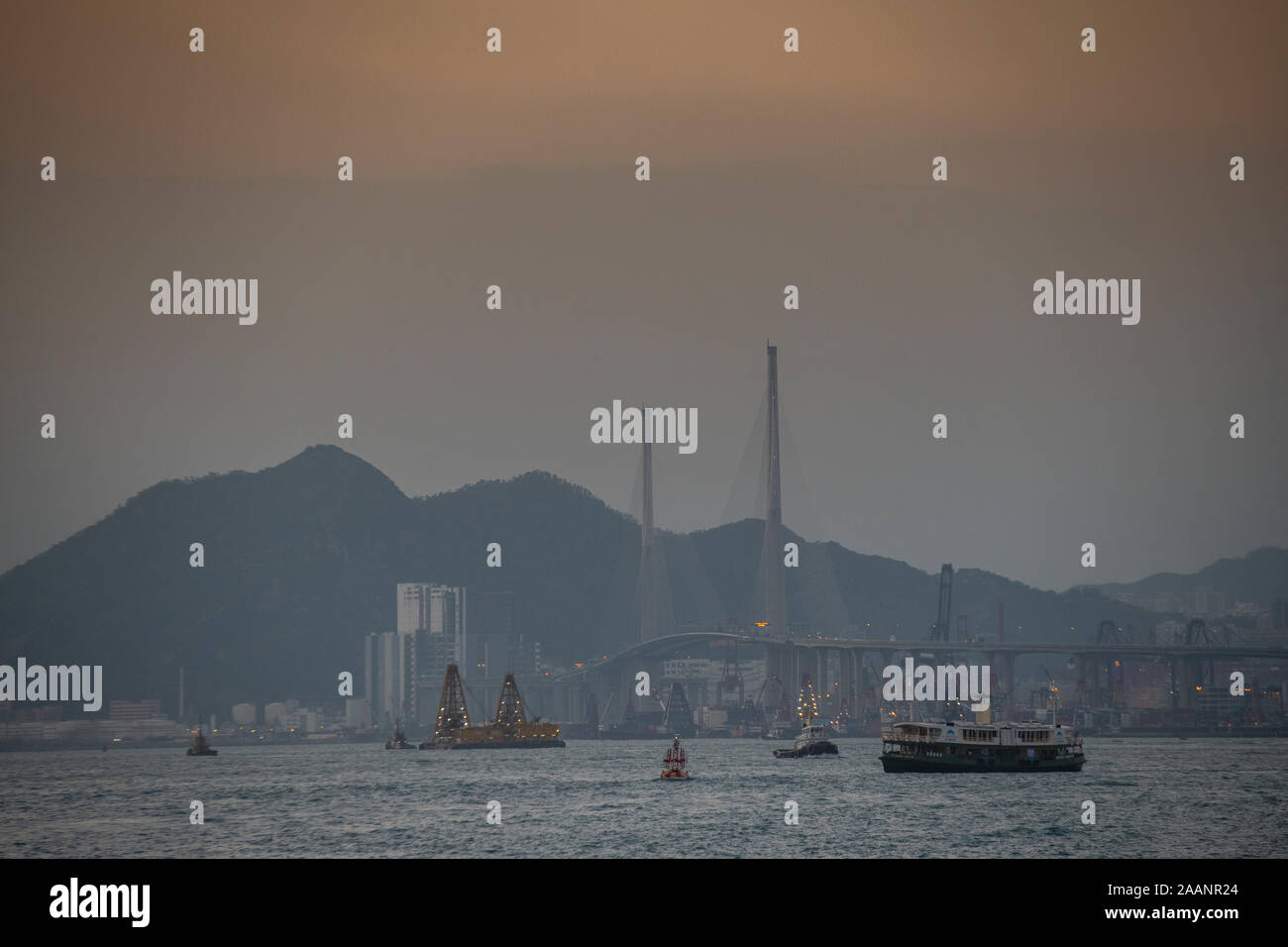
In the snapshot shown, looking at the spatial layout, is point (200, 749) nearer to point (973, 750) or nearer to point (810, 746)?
point (810, 746)

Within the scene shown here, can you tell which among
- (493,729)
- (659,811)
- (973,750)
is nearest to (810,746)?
(973,750)

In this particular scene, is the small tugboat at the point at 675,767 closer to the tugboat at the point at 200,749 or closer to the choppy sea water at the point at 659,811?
the choppy sea water at the point at 659,811

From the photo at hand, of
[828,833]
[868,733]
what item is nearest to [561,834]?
[828,833]

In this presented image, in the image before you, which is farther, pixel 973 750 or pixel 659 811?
pixel 973 750

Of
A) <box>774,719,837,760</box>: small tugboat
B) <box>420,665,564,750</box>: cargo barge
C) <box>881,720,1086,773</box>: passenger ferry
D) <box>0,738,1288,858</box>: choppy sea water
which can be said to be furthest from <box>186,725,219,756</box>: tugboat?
<box>881,720,1086,773</box>: passenger ferry

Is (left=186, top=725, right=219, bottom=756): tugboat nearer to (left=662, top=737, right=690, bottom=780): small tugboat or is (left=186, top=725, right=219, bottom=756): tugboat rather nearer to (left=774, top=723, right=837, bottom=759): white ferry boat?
(left=774, top=723, right=837, bottom=759): white ferry boat
